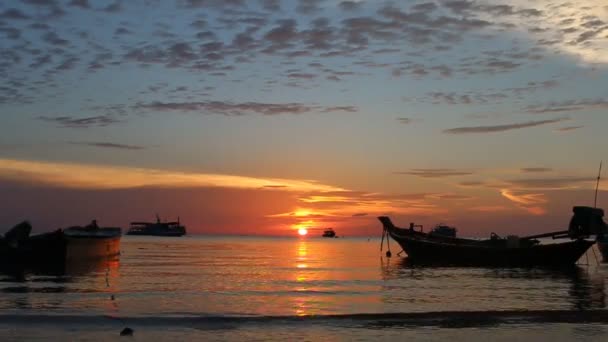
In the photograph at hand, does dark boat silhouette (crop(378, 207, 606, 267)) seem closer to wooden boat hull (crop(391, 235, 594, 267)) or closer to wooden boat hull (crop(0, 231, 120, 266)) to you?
wooden boat hull (crop(391, 235, 594, 267))

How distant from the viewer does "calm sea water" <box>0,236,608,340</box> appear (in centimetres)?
1856

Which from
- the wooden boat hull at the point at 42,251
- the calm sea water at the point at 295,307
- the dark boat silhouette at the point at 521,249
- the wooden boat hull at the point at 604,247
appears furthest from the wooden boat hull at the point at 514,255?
the wooden boat hull at the point at 42,251

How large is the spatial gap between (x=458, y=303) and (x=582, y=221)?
80.9 feet

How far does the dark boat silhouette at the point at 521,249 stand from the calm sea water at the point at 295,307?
6231 millimetres

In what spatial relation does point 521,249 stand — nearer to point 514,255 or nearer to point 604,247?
point 514,255

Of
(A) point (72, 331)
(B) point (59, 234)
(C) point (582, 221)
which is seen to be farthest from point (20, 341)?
(C) point (582, 221)

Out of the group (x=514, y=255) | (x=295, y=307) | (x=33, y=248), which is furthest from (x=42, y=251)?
(x=514, y=255)

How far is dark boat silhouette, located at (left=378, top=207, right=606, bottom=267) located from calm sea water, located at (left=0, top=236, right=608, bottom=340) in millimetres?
6231

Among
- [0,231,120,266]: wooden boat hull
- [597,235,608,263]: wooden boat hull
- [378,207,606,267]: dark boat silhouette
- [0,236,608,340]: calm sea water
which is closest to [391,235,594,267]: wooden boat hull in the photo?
[378,207,606,267]: dark boat silhouette

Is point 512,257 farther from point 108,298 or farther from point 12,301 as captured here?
point 12,301

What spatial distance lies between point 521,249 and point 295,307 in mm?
34110

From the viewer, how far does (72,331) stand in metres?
18.1

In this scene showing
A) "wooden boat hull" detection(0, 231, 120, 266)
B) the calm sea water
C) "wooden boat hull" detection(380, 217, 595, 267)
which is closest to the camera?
the calm sea water

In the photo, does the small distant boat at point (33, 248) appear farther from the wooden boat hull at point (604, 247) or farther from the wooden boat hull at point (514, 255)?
the wooden boat hull at point (604, 247)
